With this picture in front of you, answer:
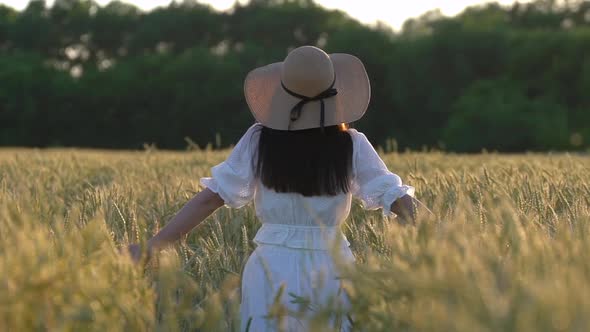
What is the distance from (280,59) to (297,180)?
85.8 ft

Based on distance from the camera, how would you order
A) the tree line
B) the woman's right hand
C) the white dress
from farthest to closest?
the tree line
the white dress
the woman's right hand

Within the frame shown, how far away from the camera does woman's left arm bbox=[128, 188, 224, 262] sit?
203 cm

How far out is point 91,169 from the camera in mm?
5281

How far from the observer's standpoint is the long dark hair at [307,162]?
201cm

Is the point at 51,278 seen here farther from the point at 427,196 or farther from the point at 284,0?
the point at 284,0

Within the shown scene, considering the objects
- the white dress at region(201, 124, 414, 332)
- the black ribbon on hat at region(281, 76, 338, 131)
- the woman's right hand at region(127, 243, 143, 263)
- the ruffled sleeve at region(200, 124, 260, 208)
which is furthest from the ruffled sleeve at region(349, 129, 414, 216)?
the woman's right hand at region(127, 243, 143, 263)

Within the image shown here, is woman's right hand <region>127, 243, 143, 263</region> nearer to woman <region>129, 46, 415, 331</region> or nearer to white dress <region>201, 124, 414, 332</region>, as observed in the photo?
woman <region>129, 46, 415, 331</region>

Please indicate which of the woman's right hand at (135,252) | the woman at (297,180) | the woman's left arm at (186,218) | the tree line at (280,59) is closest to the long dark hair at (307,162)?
the woman at (297,180)

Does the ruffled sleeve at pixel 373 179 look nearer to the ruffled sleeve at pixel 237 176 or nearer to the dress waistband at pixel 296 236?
the dress waistband at pixel 296 236

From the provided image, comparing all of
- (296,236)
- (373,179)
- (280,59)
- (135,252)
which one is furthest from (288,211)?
(280,59)

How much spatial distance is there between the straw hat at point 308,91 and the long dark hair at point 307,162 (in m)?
0.03

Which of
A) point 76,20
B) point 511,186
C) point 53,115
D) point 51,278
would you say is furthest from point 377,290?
point 76,20

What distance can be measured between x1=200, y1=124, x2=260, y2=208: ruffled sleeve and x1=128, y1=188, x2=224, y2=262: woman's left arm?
3cm

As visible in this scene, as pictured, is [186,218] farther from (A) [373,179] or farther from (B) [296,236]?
(A) [373,179]
